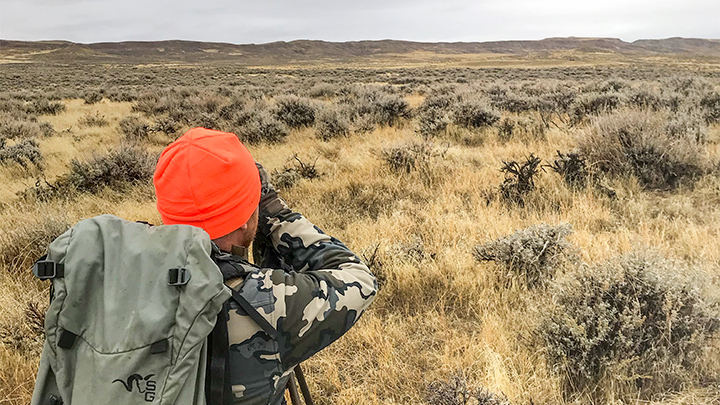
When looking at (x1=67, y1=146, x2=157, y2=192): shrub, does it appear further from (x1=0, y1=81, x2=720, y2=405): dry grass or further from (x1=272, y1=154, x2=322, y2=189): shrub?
(x1=272, y1=154, x2=322, y2=189): shrub

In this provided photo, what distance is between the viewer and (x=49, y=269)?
945 millimetres

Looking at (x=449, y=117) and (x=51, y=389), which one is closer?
(x=51, y=389)

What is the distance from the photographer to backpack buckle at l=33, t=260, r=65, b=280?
3.03 ft

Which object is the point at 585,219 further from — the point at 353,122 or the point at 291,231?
the point at 353,122

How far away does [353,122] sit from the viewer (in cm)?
941

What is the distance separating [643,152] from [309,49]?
442 ft

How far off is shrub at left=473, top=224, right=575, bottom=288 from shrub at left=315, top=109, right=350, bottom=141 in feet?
19.2

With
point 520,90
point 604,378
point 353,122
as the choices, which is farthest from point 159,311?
point 520,90

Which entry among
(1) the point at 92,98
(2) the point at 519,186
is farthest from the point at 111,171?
(1) the point at 92,98

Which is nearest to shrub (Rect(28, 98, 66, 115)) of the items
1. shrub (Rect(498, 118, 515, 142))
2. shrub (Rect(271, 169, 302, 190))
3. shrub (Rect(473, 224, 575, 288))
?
shrub (Rect(271, 169, 302, 190))

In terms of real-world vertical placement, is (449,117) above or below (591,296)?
above

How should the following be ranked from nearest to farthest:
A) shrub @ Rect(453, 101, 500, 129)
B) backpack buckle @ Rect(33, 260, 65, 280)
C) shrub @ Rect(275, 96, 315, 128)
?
backpack buckle @ Rect(33, 260, 65, 280) < shrub @ Rect(453, 101, 500, 129) < shrub @ Rect(275, 96, 315, 128)

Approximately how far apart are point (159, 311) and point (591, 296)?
96.7 inches

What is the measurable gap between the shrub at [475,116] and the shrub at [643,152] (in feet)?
11.1
